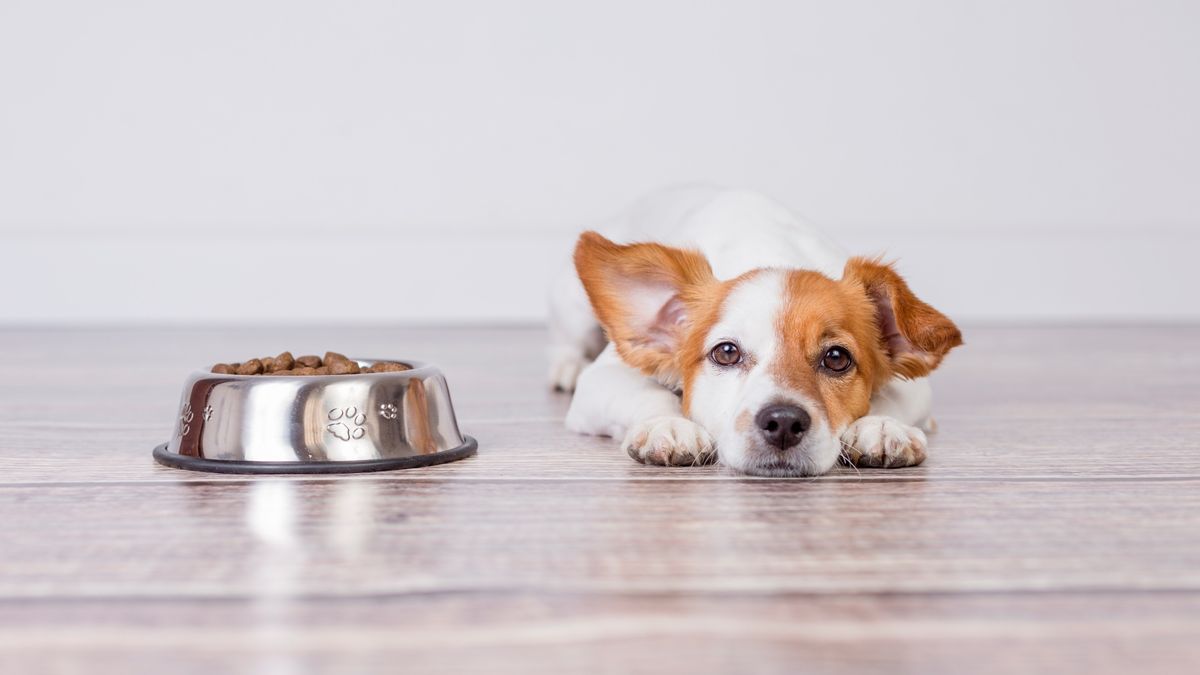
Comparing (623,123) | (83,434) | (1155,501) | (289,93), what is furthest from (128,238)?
(1155,501)

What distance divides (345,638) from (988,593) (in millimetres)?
535

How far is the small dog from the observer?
5.41 ft

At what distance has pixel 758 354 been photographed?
1.74 meters

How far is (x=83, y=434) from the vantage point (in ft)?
6.61

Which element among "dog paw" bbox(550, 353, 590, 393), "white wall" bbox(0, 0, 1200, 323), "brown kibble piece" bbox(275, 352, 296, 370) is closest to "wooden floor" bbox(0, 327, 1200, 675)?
"brown kibble piece" bbox(275, 352, 296, 370)

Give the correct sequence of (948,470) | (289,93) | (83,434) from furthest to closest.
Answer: (289,93), (83,434), (948,470)

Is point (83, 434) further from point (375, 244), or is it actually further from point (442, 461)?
point (375, 244)

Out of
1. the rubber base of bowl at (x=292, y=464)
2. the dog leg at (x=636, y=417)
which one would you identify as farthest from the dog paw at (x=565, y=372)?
the rubber base of bowl at (x=292, y=464)

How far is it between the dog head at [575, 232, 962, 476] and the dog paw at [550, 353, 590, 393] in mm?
770

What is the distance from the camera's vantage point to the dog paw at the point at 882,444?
1.68 meters

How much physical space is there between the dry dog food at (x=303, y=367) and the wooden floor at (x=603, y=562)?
0.18 meters

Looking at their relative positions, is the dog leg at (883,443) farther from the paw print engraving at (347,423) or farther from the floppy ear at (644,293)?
the paw print engraving at (347,423)

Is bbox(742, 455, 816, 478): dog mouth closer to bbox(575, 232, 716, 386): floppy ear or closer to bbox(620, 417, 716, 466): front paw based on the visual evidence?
bbox(620, 417, 716, 466): front paw

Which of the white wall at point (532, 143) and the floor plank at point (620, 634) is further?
the white wall at point (532, 143)
